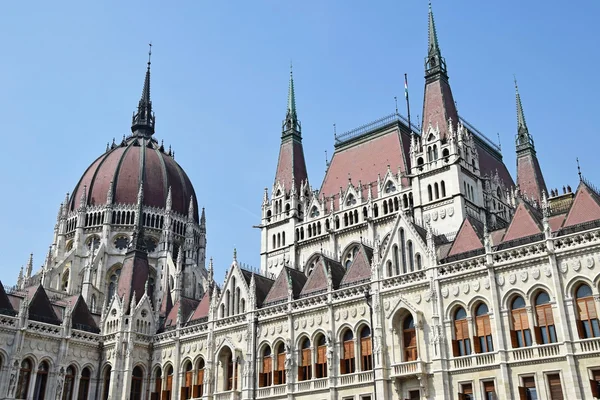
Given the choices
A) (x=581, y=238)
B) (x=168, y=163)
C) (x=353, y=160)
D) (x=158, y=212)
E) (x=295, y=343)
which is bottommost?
(x=295, y=343)

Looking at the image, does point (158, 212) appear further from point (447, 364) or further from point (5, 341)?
point (447, 364)

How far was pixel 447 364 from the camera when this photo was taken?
32.4m

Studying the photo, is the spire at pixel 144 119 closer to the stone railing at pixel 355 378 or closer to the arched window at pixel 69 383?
the arched window at pixel 69 383

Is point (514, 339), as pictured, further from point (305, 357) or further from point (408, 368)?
point (305, 357)

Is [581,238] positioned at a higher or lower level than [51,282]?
lower

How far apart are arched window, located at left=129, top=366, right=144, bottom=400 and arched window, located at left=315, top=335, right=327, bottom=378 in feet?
51.4

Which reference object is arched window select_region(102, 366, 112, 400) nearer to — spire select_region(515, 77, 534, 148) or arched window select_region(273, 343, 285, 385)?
arched window select_region(273, 343, 285, 385)

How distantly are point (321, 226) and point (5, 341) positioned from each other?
77.5 feet

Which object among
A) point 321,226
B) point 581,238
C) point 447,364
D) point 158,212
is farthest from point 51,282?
point 581,238

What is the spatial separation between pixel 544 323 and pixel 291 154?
3246 centimetres

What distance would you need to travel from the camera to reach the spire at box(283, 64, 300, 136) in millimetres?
61141

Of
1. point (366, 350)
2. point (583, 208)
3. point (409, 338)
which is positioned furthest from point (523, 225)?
point (366, 350)

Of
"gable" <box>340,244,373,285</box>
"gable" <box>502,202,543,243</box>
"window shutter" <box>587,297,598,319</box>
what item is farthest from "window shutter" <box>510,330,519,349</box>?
"gable" <box>340,244,373,285</box>

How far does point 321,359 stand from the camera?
38.1 meters
